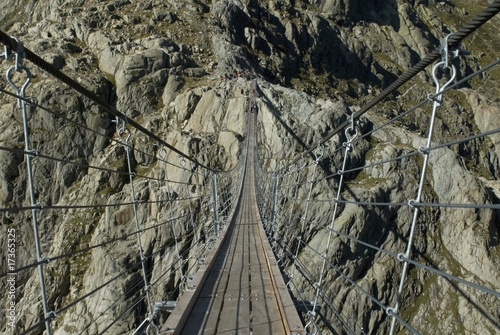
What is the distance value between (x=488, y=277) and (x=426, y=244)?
439 centimetres

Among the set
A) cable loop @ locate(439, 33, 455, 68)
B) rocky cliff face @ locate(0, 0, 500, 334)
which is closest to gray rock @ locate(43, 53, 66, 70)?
rocky cliff face @ locate(0, 0, 500, 334)

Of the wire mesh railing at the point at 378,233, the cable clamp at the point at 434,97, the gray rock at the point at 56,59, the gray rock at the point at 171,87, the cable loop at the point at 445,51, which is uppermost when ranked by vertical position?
the gray rock at the point at 56,59

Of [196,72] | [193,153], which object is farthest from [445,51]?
[196,72]

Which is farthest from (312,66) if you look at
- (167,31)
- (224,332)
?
(224,332)

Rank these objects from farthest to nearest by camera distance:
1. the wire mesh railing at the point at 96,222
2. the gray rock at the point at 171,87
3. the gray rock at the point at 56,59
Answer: the gray rock at the point at 56,59
the gray rock at the point at 171,87
the wire mesh railing at the point at 96,222

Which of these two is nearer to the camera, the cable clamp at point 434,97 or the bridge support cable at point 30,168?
the bridge support cable at point 30,168

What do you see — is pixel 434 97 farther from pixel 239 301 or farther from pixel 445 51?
pixel 239 301

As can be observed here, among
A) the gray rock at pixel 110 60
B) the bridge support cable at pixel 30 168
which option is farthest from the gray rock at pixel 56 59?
the bridge support cable at pixel 30 168

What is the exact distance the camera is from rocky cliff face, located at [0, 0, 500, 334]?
18.6 m

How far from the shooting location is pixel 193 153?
67.4 ft

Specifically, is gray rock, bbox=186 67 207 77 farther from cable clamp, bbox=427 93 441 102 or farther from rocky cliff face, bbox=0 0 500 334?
cable clamp, bbox=427 93 441 102

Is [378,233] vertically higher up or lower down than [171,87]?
lower down

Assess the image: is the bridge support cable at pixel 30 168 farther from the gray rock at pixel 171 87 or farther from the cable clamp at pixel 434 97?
the gray rock at pixel 171 87

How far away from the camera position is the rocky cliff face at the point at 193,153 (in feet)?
61.1
